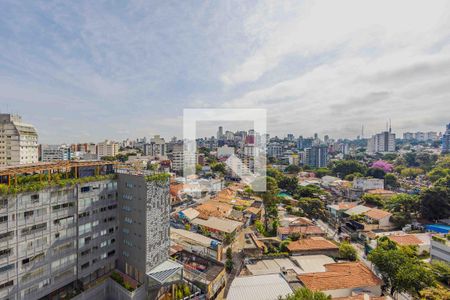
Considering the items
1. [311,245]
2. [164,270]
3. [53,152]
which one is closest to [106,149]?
[53,152]

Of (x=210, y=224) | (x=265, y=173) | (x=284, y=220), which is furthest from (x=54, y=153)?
(x=284, y=220)

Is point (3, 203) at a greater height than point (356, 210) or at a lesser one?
greater

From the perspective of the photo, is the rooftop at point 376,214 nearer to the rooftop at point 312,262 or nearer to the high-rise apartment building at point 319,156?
the rooftop at point 312,262

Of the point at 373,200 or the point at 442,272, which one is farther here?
the point at 373,200

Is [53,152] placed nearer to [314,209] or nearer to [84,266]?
[84,266]

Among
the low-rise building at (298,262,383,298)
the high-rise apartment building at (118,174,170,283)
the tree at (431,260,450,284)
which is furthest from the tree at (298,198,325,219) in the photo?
the high-rise apartment building at (118,174,170,283)

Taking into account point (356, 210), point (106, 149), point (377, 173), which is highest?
point (106, 149)

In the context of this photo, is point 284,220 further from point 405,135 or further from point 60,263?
point 405,135

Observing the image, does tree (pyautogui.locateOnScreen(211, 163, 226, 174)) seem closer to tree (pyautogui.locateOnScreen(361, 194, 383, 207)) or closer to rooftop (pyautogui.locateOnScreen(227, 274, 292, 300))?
tree (pyautogui.locateOnScreen(361, 194, 383, 207))
